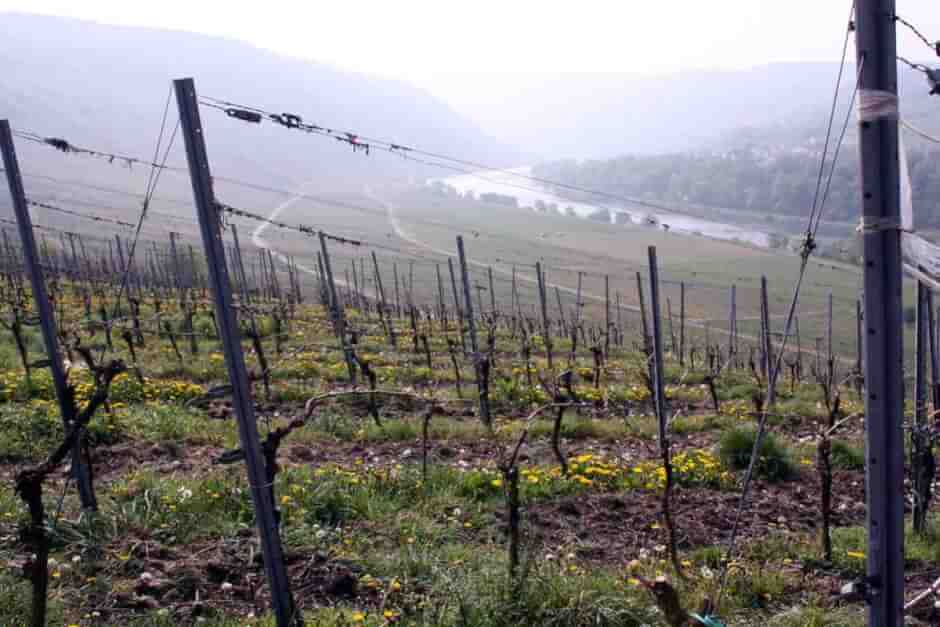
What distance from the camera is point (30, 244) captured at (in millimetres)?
5488

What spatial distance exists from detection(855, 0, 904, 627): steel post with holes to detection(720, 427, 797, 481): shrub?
554 centimetres

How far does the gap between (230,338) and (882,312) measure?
9.50 ft

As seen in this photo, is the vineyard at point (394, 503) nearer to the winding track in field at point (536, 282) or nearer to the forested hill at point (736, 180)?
the winding track in field at point (536, 282)

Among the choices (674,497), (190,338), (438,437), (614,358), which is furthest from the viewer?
(614,358)

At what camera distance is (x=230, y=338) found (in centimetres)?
385

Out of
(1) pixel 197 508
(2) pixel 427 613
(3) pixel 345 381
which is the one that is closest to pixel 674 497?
(2) pixel 427 613

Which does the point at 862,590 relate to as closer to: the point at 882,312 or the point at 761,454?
the point at 882,312

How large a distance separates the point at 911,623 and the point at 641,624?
179 centimetres

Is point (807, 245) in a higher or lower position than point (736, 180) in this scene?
lower

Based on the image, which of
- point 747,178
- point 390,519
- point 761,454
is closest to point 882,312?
point 390,519

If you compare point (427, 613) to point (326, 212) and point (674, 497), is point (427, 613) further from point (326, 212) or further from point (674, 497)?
point (326, 212)

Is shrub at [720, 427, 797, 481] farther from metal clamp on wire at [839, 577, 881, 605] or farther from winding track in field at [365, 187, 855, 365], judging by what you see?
winding track in field at [365, 187, 855, 365]

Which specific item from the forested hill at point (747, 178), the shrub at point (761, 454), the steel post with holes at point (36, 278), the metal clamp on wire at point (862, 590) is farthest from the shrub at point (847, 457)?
the forested hill at point (747, 178)

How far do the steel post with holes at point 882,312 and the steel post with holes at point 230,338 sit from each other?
2.76 m
